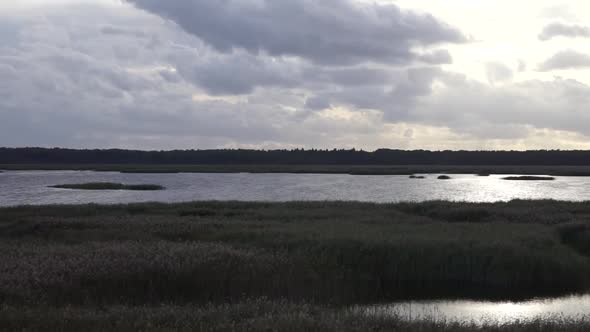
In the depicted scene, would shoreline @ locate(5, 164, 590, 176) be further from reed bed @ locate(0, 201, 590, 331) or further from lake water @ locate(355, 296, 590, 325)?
lake water @ locate(355, 296, 590, 325)

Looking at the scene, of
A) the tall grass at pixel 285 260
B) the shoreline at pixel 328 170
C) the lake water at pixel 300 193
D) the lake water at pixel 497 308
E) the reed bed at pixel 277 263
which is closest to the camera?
the reed bed at pixel 277 263

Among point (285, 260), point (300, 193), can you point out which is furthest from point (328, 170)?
point (285, 260)

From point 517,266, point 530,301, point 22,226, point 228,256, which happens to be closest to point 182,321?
point 228,256

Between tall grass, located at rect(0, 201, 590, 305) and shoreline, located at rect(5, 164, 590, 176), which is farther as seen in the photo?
shoreline, located at rect(5, 164, 590, 176)

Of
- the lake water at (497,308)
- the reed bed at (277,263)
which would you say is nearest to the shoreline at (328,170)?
the reed bed at (277,263)

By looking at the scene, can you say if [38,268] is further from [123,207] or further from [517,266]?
[123,207]

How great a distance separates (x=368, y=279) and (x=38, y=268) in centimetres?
858

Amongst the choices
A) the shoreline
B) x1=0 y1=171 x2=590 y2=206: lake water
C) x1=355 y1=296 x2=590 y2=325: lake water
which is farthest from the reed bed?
the shoreline

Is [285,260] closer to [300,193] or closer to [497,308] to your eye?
[497,308]

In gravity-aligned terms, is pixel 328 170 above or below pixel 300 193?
above

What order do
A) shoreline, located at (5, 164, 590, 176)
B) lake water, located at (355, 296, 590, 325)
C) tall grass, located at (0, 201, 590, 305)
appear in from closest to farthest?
tall grass, located at (0, 201, 590, 305) < lake water, located at (355, 296, 590, 325) < shoreline, located at (5, 164, 590, 176)

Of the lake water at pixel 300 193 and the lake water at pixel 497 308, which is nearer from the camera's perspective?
the lake water at pixel 497 308

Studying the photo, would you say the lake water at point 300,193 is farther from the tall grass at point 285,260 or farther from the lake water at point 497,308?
the lake water at point 497,308

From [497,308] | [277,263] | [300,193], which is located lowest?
[497,308]
